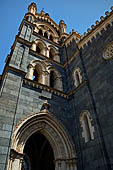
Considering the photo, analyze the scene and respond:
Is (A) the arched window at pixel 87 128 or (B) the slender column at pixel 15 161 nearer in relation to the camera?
(B) the slender column at pixel 15 161

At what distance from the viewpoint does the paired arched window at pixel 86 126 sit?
28.8 feet

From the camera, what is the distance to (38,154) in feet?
47.0

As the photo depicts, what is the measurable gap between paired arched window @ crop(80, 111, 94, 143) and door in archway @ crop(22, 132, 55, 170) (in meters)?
5.71

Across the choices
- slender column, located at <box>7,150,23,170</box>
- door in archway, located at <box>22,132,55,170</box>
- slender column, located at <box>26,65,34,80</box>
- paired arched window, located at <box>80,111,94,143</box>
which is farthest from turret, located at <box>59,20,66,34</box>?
slender column, located at <box>7,150,23,170</box>

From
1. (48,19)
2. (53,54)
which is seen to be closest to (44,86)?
(53,54)

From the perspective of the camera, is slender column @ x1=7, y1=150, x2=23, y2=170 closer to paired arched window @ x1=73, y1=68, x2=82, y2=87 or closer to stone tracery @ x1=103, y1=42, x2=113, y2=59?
paired arched window @ x1=73, y1=68, x2=82, y2=87

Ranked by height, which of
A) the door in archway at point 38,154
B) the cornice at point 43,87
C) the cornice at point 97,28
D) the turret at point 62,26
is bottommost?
the door in archway at point 38,154

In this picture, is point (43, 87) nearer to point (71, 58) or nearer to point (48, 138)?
point (48, 138)

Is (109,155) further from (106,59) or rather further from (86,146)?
(106,59)

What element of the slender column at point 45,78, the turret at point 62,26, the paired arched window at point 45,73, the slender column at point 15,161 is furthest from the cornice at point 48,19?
the slender column at point 15,161

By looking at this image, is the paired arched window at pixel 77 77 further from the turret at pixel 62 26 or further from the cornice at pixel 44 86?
the turret at pixel 62 26

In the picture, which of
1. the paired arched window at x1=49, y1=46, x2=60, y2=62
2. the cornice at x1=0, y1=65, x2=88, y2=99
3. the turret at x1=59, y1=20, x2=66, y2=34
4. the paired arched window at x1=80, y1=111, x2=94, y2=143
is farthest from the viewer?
the turret at x1=59, y1=20, x2=66, y2=34

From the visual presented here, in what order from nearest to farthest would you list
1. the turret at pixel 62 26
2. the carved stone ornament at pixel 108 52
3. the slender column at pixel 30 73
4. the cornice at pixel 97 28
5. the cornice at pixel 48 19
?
1. the carved stone ornament at pixel 108 52
2. the slender column at pixel 30 73
3. the cornice at pixel 97 28
4. the cornice at pixel 48 19
5. the turret at pixel 62 26

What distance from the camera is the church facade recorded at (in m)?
7.71
